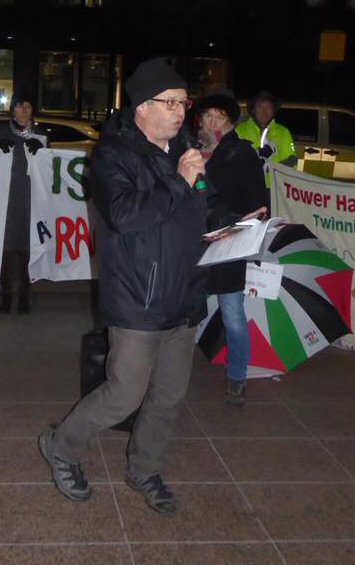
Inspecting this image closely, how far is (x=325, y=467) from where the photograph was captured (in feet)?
16.3

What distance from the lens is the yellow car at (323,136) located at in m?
17.3

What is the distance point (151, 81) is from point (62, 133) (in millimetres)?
12556

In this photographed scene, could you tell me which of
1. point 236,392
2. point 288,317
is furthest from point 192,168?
point 288,317

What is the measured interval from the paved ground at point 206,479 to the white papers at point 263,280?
0.59 m

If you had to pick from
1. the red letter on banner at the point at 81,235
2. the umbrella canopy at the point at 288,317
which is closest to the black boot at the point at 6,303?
the red letter on banner at the point at 81,235

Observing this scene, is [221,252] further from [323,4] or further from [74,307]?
[323,4]

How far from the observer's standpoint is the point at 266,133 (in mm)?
8391

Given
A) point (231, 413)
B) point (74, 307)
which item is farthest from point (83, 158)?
point (231, 413)

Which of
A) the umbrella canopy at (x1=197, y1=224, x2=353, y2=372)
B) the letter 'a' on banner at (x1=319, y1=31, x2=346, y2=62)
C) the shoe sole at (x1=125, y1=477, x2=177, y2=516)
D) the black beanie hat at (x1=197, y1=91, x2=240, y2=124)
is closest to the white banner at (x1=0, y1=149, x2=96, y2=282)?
the umbrella canopy at (x1=197, y1=224, x2=353, y2=372)

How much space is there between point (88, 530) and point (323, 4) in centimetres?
2507

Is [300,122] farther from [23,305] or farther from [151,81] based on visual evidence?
[151,81]

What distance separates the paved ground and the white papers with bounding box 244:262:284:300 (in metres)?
0.59

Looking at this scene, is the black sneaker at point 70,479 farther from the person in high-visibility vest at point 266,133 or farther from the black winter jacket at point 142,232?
the person in high-visibility vest at point 266,133

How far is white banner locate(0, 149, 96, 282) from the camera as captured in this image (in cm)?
826
